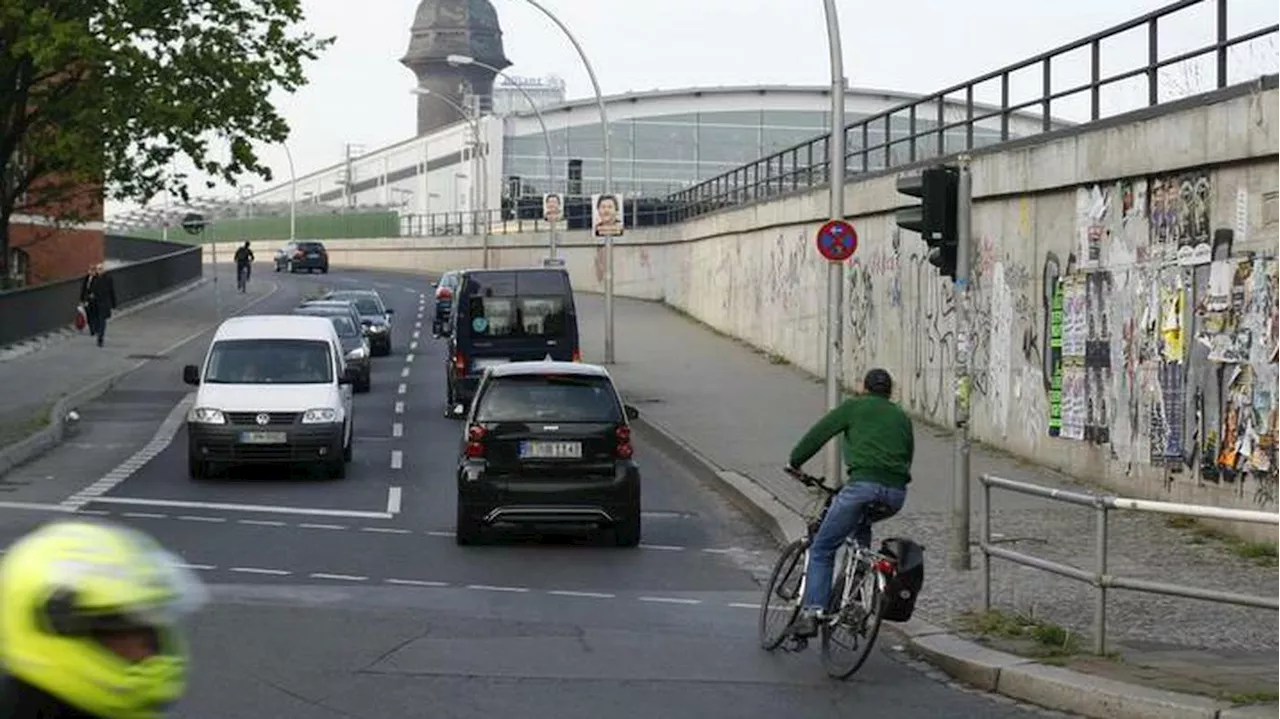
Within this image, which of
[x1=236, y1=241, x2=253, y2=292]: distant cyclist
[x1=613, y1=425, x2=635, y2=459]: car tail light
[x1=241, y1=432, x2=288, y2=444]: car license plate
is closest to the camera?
[x1=613, y1=425, x2=635, y2=459]: car tail light

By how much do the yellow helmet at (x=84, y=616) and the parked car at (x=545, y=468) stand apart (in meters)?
12.8

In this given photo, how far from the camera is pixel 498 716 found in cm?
955

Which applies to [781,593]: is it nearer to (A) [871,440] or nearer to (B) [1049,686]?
(A) [871,440]

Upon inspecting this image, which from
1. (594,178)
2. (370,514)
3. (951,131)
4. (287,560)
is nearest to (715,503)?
(370,514)

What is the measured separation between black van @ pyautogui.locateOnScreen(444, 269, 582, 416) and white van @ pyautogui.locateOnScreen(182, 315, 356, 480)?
19.6 ft

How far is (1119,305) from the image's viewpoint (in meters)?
19.0

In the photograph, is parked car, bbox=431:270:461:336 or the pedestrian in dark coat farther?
parked car, bbox=431:270:461:336

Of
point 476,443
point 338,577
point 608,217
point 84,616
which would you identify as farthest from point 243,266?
point 84,616

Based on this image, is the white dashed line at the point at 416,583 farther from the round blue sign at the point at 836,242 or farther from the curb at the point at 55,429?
the curb at the point at 55,429

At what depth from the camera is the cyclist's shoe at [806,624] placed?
11195mm

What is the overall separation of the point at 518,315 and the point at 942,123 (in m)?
7.22

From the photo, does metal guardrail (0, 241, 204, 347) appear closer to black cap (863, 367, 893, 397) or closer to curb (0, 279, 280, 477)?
curb (0, 279, 280, 477)

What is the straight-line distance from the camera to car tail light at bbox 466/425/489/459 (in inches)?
667

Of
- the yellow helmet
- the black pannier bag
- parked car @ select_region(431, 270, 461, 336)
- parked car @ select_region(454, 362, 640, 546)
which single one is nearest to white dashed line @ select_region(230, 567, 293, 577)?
parked car @ select_region(454, 362, 640, 546)
